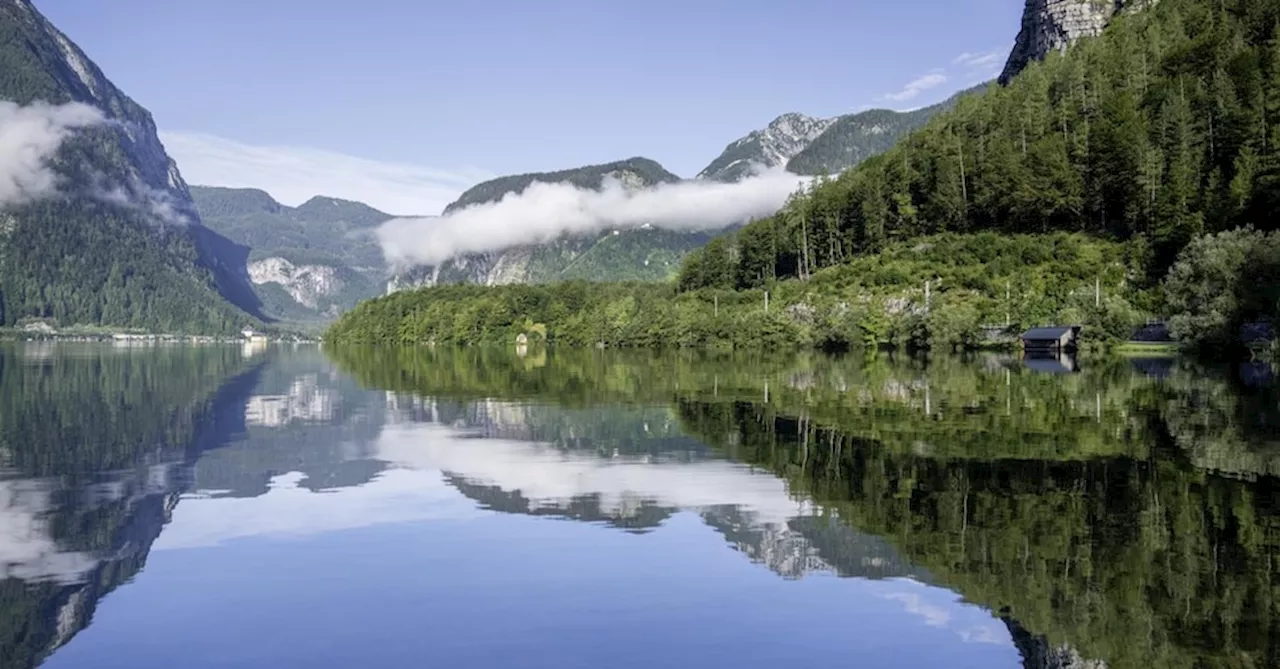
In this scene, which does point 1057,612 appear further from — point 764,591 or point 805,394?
point 805,394

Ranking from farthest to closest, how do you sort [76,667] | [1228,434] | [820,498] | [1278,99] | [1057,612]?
1. [1278,99]
2. [1228,434]
3. [820,498]
4. [1057,612]
5. [76,667]

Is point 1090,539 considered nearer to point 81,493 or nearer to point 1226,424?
point 1226,424

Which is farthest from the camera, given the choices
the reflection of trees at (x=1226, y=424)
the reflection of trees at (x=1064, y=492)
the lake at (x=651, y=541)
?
the reflection of trees at (x=1226, y=424)

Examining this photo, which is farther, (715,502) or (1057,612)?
(715,502)

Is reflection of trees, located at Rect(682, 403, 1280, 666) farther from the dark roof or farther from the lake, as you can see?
the dark roof

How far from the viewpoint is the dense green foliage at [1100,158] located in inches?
4771

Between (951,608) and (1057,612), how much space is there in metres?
1.40

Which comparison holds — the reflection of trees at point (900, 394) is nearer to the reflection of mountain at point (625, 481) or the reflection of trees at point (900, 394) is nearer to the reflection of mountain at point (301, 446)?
the reflection of mountain at point (625, 481)

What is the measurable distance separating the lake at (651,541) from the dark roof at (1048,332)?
231 ft

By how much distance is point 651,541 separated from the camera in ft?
62.9

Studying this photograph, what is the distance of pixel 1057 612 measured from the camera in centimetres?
1411

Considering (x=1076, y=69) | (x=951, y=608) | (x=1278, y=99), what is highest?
(x=1076, y=69)

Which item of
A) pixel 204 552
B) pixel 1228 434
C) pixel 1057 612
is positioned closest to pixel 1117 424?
pixel 1228 434

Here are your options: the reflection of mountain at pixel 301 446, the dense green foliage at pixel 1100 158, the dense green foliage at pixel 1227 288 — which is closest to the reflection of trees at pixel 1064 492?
the reflection of mountain at pixel 301 446
